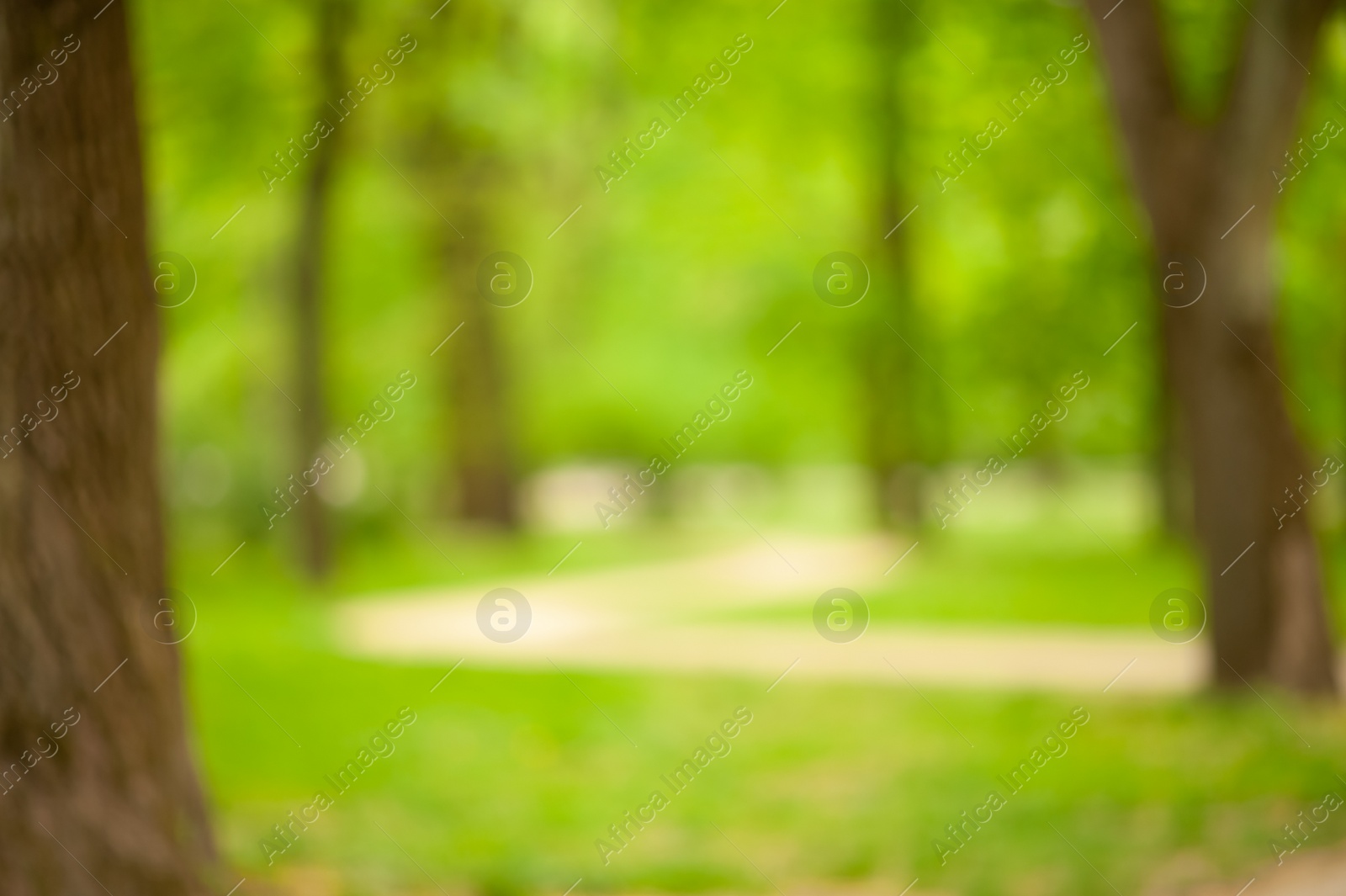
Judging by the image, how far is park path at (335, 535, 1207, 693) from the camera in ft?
35.6

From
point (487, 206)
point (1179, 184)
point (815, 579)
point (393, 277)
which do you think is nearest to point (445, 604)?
point (815, 579)

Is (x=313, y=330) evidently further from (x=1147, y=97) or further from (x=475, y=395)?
(x=1147, y=97)

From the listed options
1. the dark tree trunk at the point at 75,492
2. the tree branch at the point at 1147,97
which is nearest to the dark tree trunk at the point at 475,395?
the tree branch at the point at 1147,97

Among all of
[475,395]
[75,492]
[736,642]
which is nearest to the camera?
[75,492]

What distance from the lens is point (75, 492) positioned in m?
4.76

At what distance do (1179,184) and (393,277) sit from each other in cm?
1722

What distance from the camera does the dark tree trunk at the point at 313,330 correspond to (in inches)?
635

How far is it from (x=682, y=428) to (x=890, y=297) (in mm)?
4303

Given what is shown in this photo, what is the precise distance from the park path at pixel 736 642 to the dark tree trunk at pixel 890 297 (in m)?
2.89

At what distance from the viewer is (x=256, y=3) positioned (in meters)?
14.2

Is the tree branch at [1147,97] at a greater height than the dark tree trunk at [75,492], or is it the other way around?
the tree branch at [1147,97]

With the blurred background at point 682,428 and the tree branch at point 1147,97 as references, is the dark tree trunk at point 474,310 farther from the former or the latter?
the tree branch at point 1147,97

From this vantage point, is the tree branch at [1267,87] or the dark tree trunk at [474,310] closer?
the tree branch at [1267,87]

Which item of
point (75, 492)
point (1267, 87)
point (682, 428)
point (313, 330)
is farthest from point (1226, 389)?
point (313, 330)
